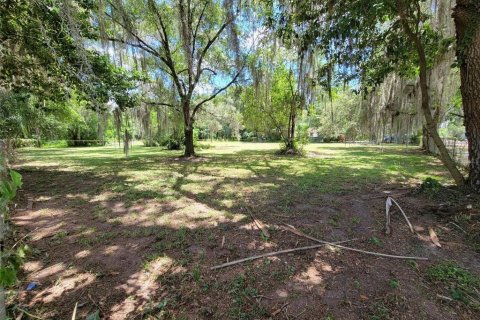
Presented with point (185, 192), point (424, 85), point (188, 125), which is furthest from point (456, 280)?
point (188, 125)

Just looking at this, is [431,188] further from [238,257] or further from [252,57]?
[252,57]

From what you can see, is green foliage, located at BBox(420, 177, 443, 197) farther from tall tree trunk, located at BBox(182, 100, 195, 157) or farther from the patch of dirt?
tall tree trunk, located at BBox(182, 100, 195, 157)

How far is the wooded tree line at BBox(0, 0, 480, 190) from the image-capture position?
3.64 metres

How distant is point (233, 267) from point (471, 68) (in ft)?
13.0

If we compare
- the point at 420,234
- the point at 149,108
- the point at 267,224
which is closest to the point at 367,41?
the point at 420,234

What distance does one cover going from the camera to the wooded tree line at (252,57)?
3641 millimetres

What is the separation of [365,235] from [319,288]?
3.79 ft

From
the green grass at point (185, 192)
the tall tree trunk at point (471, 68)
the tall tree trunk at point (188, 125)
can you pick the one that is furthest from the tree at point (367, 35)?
the tall tree trunk at point (188, 125)

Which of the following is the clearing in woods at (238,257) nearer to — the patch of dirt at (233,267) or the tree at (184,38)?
the patch of dirt at (233,267)

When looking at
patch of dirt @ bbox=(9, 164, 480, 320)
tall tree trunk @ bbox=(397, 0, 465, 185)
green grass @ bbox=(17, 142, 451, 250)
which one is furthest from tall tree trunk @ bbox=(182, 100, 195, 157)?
tall tree trunk @ bbox=(397, 0, 465, 185)

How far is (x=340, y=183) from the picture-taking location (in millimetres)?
5184

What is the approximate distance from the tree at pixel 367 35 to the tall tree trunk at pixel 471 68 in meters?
0.39

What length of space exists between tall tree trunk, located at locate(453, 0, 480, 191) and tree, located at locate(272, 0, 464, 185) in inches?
15.2

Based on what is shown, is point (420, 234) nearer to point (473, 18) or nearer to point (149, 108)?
point (473, 18)
